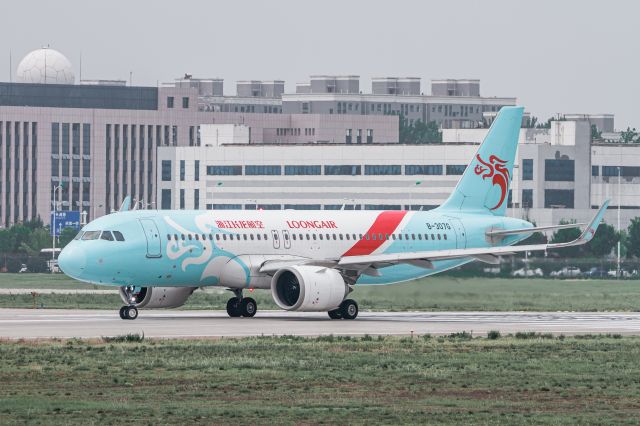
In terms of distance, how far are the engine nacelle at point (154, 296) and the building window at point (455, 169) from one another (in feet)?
416

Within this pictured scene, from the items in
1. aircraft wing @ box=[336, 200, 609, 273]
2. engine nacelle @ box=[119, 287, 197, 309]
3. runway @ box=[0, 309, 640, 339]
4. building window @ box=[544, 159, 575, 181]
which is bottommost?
runway @ box=[0, 309, 640, 339]

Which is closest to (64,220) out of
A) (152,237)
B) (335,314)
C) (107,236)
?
(335,314)

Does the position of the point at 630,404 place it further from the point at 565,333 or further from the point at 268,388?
the point at 565,333

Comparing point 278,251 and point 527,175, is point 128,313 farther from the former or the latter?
point 527,175

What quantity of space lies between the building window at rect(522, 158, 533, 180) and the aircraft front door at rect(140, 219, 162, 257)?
131 metres

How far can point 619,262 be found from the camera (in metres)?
124

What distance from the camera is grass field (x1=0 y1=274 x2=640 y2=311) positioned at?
69.2 metres

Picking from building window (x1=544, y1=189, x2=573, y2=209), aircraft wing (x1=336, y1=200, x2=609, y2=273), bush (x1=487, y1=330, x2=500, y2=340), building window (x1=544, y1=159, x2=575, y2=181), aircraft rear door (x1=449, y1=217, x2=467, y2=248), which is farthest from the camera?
building window (x1=544, y1=189, x2=573, y2=209)

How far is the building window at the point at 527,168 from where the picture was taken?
191 metres

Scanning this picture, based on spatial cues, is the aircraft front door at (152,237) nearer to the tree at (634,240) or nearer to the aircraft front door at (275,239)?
the aircraft front door at (275,239)

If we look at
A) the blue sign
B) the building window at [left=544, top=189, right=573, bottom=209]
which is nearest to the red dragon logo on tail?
the blue sign

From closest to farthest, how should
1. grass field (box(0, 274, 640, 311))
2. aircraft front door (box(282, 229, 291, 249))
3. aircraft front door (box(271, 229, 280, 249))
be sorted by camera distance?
aircraft front door (box(271, 229, 280, 249)), aircraft front door (box(282, 229, 291, 249)), grass field (box(0, 274, 640, 311))

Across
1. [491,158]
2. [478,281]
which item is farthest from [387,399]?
[491,158]

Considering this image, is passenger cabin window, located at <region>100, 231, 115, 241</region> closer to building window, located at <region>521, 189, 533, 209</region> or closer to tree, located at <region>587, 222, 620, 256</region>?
tree, located at <region>587, 222, 620, 256</region>
